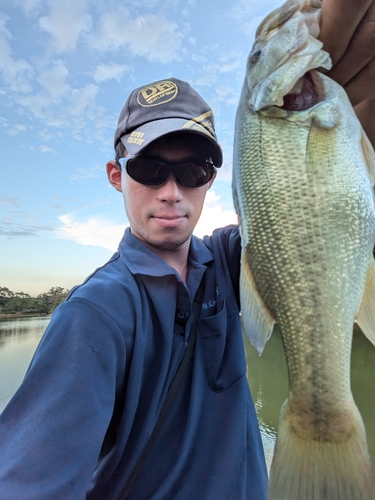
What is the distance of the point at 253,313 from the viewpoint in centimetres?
127

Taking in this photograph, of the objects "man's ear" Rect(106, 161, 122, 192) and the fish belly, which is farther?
"man's ear" Rect(106, 161, 122, 192)

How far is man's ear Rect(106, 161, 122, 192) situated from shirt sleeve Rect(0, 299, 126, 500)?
3.06 feet

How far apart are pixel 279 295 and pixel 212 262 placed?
720 millimetres

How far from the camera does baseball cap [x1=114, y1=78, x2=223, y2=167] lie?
174 cm

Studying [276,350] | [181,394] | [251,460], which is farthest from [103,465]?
[276,350]

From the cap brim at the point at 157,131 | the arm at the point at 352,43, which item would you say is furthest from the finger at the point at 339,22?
the cap brim at the point at 157,131

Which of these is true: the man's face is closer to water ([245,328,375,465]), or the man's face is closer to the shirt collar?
the shirt collar

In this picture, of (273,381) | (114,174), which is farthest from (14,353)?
(114,174)

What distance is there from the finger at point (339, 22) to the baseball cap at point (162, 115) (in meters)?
0.69

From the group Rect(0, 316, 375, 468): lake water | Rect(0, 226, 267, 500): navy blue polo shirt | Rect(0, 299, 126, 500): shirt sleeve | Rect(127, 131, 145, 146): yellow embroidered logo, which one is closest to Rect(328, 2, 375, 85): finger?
Rect(127, 131, 145, 146): yellow embroidered logo

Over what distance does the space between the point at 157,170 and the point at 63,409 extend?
1096 mm

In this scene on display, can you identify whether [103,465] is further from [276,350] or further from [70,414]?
[276,350]

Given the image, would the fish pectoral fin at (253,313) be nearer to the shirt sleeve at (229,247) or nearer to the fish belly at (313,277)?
the fish belly at (313,277)

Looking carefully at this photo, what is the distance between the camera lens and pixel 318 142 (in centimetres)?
128
